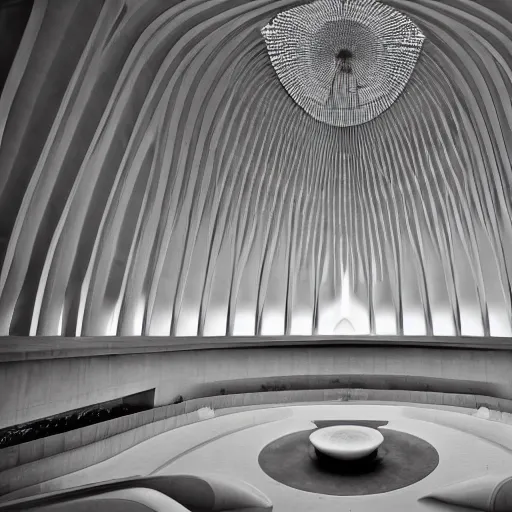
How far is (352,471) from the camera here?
8070 millimetres

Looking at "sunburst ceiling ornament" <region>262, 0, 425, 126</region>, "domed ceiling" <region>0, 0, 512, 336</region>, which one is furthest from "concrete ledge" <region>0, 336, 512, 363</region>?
"sunburst ceiling ornament" <region>262, 0, 425, 126</region>

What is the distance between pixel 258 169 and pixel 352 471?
943 cm

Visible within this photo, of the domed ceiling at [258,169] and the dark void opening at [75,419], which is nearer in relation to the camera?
the domed ceiling at [258,169]

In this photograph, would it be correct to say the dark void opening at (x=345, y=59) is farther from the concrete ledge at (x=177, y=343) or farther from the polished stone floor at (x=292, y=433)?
the polished stone floor at (x=292, y=433)

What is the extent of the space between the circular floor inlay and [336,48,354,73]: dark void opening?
10212 millimetres

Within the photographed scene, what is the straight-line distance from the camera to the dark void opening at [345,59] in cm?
1216

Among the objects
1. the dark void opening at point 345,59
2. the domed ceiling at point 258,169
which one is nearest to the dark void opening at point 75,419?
the domed ceiling at point 258,169

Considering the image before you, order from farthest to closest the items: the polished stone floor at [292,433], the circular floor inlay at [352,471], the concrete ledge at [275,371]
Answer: the concrete ledge at [275,371] < the circular floor inlay at [352,471] < the polished stone floor at [292,433]

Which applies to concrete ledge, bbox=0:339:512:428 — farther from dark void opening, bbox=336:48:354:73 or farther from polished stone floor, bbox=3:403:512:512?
dark void opening, bbox=336:48:354:73

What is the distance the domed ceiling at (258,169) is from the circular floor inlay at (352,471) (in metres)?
5.93

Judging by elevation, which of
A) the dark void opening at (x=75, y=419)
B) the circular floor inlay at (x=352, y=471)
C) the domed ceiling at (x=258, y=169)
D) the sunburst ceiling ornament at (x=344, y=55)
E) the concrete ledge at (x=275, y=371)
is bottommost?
the circular floor inlay at (x=352, y=471)

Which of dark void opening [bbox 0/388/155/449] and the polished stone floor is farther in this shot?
dark void opening [bbox 0/388/155/449]

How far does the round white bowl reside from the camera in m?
8.04

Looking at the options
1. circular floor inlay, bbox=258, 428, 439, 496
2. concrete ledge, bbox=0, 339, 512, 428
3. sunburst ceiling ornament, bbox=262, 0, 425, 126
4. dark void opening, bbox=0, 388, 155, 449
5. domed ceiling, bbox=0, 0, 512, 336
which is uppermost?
sunburst ceiling ornament, bbox=262, 0, 425, 126
